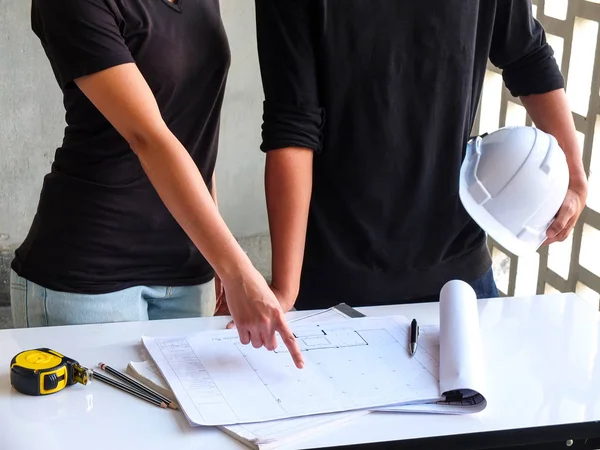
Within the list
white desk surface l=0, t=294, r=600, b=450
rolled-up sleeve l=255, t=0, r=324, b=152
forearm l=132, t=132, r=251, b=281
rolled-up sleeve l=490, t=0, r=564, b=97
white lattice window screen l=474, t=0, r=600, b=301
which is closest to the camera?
white desk surface l=0, t=294, r=600, b=450

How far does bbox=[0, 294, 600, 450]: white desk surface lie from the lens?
3.08 feet

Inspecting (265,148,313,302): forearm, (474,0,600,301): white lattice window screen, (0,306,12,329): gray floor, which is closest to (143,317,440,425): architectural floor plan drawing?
(265,148,313,302): forearm

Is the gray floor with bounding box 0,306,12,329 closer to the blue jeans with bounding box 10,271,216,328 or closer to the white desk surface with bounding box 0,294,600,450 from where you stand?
the blue jeans with bounding box 10,271,216,328

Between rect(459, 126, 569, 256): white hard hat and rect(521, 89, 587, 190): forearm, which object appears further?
rect(521, 89, 587, 190): forearm

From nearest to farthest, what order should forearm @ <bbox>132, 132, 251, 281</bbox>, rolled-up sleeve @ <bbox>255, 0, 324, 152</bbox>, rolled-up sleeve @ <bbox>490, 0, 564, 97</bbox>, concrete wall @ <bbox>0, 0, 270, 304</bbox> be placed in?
forearm @ <bbox>132, 132, 251, 281</bbox> < rolled-up sleeve @ <bbox>255, 0, 324, 152</bbox> < rolled-up sleeve @ <bbox>490, 0, 564, 97</bbox> < concrete wall @ <bbox>0, 0, 270, 304</bbox>

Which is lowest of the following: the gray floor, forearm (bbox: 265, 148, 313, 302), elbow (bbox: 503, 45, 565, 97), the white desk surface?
the gray floor

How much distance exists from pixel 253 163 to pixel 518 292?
127 cm

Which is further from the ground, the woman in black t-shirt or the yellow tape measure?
the woman in black t-shirt

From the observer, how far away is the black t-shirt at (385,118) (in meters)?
1.25

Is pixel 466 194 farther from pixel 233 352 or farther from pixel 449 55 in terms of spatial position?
pixel 233 352

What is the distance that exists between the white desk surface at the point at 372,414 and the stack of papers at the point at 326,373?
0.07 ft

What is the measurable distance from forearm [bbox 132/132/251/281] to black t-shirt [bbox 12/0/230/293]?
0.19 meters

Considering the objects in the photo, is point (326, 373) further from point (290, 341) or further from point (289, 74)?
point (289, 74)

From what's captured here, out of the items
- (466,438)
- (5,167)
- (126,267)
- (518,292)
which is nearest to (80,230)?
(126,267)
